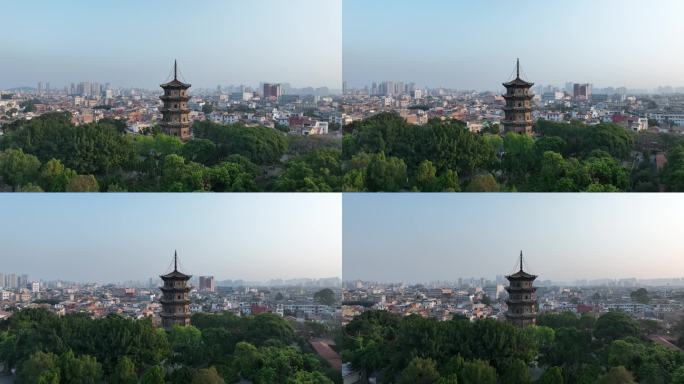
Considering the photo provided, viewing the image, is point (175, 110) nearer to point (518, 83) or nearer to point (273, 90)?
point (273, 90)

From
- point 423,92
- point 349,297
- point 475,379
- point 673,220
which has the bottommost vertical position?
point 475,379

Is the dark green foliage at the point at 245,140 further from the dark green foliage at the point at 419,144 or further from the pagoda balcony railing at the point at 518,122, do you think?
→ the pagoda balcony railing at the point at 518,122

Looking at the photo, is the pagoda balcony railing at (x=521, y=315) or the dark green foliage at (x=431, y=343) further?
the pagoda balcony railing at (x=521, y=315)

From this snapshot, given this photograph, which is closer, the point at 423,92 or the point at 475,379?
the point at 475,379

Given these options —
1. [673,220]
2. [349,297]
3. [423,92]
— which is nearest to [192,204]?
[349,297]

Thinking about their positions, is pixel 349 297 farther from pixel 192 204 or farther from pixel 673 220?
pixel 673 220

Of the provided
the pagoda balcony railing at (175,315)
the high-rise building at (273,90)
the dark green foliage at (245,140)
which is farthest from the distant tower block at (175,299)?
the high-rise building at (273,90)

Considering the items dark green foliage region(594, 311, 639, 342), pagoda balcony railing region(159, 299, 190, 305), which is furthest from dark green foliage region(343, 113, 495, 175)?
pagoda balcony railing region(159, 299, 190, 305)
